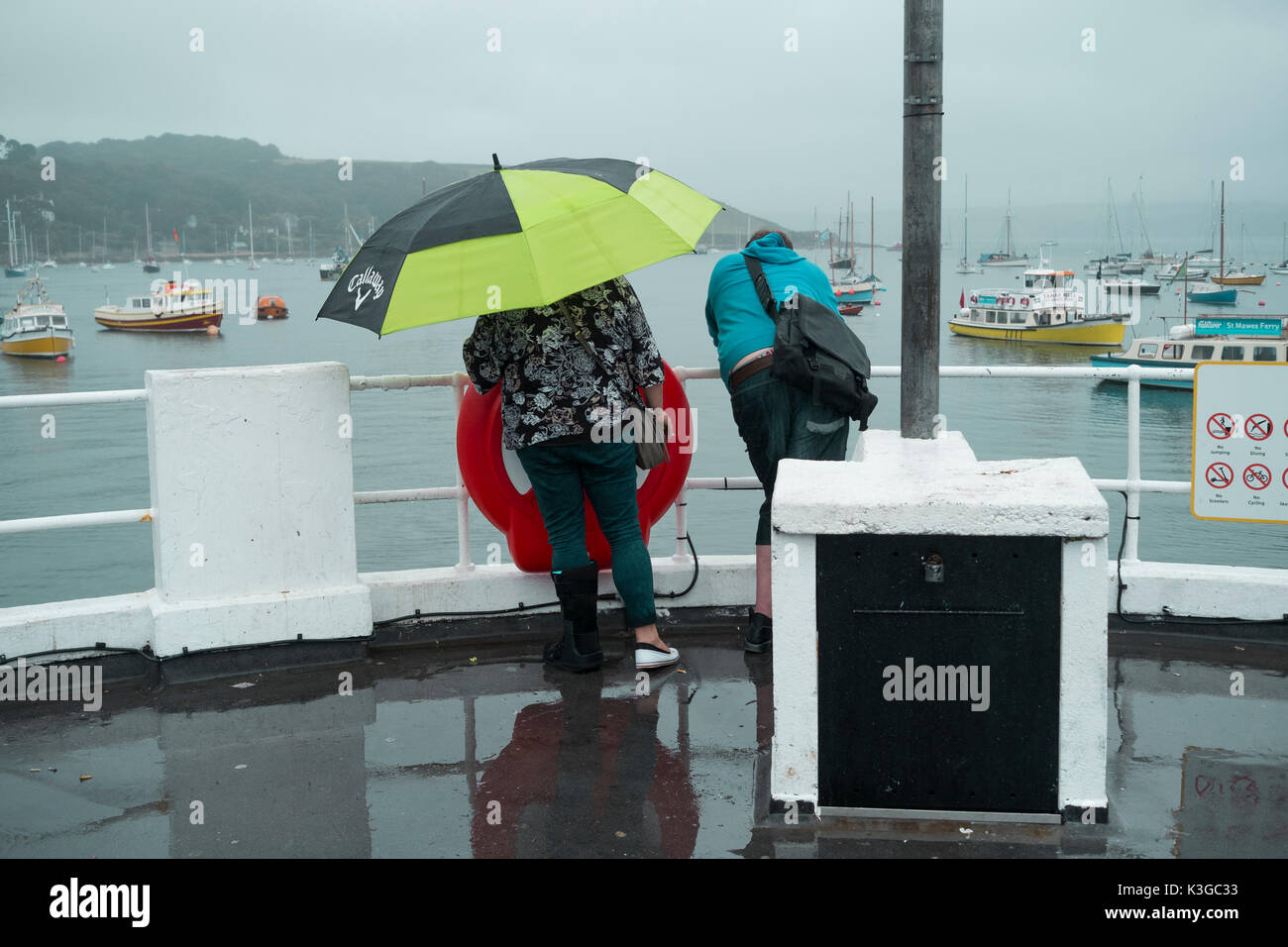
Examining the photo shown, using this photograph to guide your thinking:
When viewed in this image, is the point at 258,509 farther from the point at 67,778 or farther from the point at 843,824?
the point at 843,824

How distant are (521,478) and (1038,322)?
8097 centimetres

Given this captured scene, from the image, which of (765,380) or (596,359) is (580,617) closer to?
(596,359)

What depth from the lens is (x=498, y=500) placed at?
17.2 feet

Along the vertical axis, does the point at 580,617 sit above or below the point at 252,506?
below

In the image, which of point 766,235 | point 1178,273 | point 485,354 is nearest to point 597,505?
point 485,354

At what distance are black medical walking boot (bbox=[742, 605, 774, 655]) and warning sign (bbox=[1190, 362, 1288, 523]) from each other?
1.75 m

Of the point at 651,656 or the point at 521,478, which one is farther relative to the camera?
the point at 521,478

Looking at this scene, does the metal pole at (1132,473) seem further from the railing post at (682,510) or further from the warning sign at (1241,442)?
the railing post at (682,510)

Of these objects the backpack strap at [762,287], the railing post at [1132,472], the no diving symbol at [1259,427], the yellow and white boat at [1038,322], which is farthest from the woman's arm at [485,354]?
the yellow and white boat at [1038,322]

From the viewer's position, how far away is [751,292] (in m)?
5.05

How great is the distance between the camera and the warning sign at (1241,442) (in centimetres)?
509

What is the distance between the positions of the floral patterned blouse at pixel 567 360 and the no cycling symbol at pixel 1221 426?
7.57 ft

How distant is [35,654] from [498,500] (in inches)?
72.8
